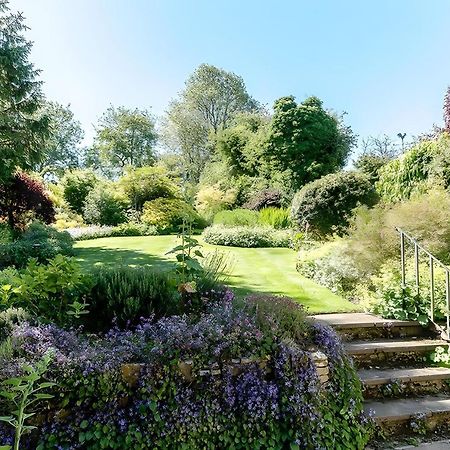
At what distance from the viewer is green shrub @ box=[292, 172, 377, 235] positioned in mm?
10844

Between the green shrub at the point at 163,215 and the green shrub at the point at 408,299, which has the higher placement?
the green shrub at the point at 163,215

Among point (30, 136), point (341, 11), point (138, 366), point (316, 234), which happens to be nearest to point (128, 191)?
point (30, 136)

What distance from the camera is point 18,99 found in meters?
12.5

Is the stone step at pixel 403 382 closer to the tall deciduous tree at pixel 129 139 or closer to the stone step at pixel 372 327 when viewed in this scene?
the stone step at pixel 372 327

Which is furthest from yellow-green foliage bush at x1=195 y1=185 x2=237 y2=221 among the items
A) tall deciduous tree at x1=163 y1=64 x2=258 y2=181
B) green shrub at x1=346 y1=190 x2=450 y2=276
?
green shrub at x1=346 y1=190 x2=450 y2=276

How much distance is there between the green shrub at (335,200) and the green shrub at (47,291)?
837 cm

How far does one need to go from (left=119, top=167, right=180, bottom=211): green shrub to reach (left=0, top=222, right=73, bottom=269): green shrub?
8.13 m

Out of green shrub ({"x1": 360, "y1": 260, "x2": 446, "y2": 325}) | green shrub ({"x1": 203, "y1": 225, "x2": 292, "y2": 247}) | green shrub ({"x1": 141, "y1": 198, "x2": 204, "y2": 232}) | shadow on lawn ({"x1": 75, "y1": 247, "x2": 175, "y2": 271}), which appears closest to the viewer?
green shrub ({"x1": 360, "y1": 260, "x2": 446, "y2": 325})

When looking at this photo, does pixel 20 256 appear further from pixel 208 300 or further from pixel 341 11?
pixel 341 11

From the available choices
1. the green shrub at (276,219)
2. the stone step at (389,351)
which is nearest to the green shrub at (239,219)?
the green shrub at (276,219)

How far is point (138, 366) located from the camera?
2.65 meters

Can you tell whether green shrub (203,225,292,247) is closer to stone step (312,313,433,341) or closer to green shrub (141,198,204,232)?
green shrub (141,198,204,232)

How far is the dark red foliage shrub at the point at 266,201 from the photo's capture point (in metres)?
16.5

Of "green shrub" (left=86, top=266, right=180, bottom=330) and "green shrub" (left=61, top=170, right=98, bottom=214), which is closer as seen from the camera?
"green shrub" (left=86, top=266, right=180, bottom=330)
